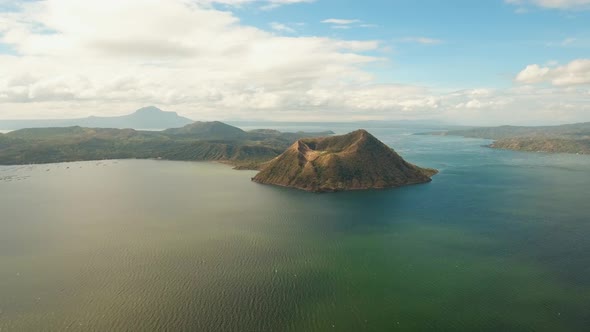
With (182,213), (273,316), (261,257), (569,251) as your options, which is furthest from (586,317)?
(182,213)

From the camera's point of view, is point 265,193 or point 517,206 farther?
point 265,193

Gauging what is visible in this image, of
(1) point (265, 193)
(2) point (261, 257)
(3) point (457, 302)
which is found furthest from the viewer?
(1) point (265, 193)

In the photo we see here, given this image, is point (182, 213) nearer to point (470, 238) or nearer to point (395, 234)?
point (395, 234)

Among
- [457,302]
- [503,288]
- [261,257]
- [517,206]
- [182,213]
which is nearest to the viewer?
[457,302]

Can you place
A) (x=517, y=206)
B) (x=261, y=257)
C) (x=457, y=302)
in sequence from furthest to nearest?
1. (x=517, y=206)
2. (x=261, y=257)
3. (x=457, y=302)

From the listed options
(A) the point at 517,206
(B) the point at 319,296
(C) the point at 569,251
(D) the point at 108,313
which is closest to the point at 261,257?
(B) the point at 319,296

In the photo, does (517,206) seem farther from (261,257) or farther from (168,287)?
(168,287)
